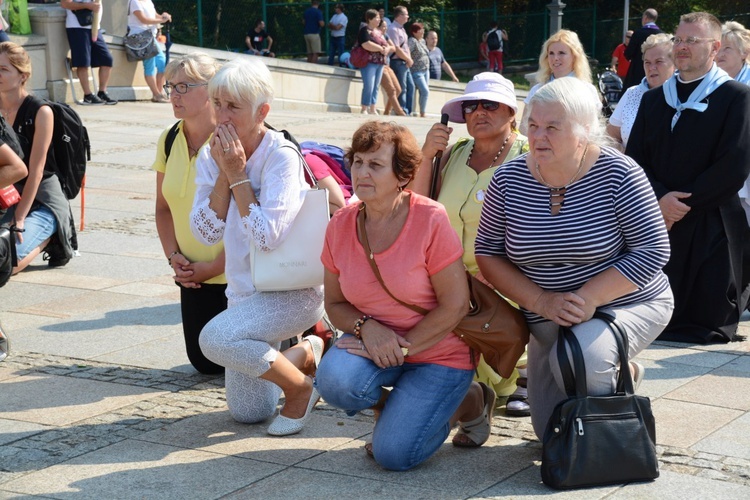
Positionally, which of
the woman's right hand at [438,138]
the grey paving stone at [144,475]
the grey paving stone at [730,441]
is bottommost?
the grey paving stone at [144,475]

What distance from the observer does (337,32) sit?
28453 millimetres

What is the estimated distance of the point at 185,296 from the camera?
230 inches

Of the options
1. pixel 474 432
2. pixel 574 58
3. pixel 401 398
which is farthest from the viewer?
pixel 574 58

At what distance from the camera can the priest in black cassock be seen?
21.1 feet

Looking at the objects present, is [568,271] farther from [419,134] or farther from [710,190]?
[419,134]

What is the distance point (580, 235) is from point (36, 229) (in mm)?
4870

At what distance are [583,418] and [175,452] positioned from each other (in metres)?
1.73

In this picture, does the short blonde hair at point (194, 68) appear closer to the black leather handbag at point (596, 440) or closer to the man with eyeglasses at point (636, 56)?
the black leather handbag at point (596, 440)

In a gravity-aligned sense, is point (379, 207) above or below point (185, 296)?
above

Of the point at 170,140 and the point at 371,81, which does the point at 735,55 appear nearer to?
the point at 170,140

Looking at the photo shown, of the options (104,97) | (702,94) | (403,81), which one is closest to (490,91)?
(702,94)

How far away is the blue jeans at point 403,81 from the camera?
872 inches

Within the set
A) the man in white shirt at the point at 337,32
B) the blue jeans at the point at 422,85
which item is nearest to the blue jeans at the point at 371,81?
the blue jeans at the point at 422,85

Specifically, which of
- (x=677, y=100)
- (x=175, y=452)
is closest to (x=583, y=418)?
(x=175, y=452)
